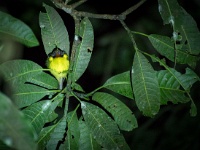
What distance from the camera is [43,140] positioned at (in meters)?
1.12

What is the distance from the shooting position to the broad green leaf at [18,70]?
3.54 feet

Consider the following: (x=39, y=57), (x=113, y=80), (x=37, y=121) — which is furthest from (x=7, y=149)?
(x=39, y=57)

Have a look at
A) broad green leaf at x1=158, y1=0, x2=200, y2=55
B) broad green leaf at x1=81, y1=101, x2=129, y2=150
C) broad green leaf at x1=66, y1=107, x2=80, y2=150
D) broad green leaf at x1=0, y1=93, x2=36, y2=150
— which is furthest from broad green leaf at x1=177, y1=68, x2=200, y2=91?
broad green leaf at x1=0, y1=93, x2=36, y2=150

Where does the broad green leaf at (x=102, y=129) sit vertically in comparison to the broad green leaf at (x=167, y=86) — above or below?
below

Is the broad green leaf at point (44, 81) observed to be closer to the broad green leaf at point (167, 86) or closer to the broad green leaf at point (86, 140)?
the broad green leaf at point (86, 140)

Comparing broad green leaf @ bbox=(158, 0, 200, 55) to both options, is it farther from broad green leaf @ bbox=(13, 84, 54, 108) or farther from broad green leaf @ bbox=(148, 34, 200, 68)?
broad green leaf @ bbox=(13, 84, 54, 108)

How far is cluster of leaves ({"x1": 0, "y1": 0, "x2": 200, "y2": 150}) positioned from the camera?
3.64 ft

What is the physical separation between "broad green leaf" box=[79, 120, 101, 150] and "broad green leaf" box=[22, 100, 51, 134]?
0.16m

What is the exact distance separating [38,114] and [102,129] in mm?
253

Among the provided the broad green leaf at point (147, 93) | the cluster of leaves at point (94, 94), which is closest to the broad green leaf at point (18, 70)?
the cluster of leaves at point (94, 94)

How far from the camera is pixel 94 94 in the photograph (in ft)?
4.05

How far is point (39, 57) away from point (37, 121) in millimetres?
1504

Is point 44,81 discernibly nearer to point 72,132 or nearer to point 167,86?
point 72,132

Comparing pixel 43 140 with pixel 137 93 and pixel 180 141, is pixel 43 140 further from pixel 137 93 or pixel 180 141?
pixel 180 141
